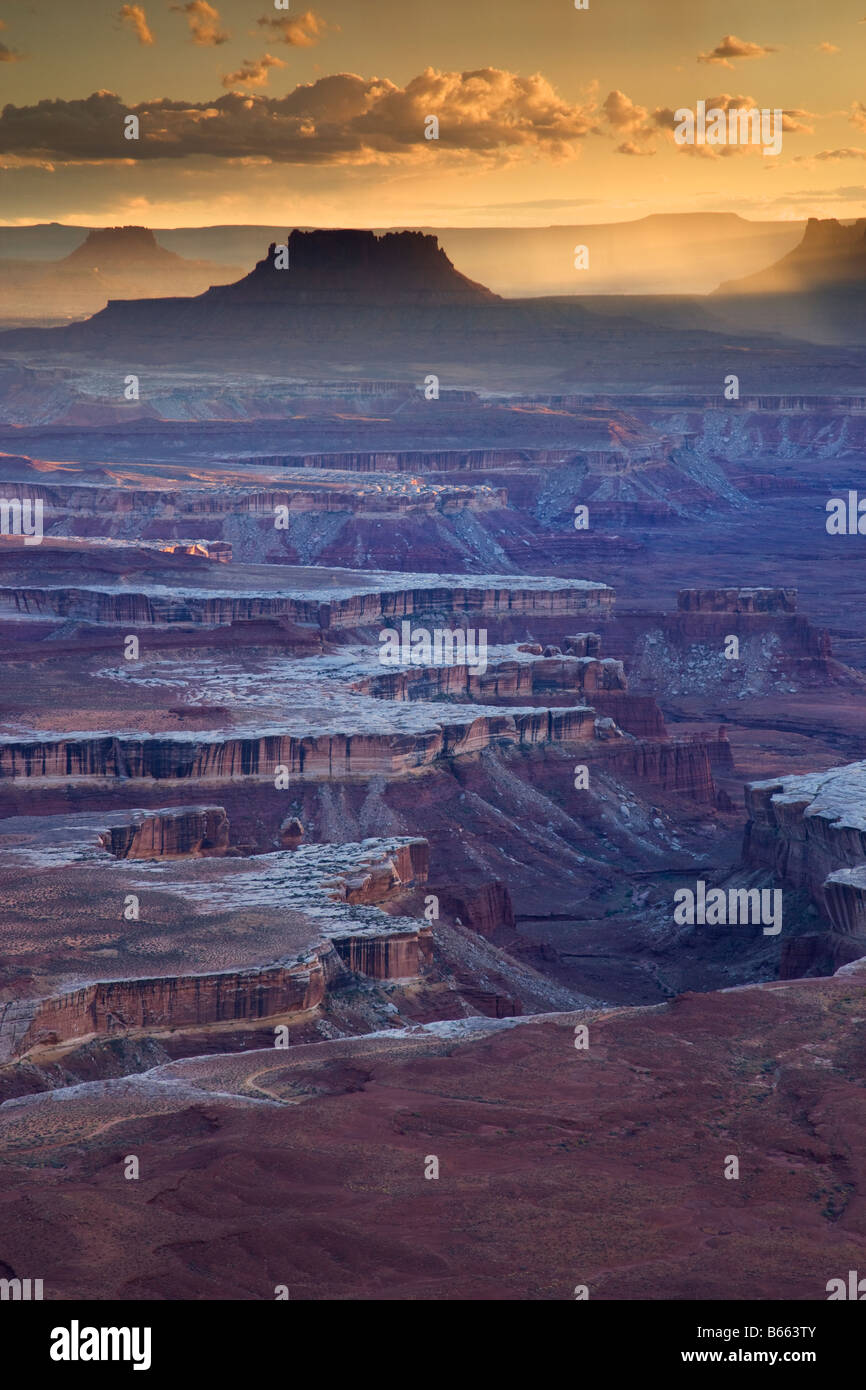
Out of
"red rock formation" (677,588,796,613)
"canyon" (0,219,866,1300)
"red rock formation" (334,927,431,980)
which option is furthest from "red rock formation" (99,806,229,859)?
"red rock formation" (677,588,796,613)

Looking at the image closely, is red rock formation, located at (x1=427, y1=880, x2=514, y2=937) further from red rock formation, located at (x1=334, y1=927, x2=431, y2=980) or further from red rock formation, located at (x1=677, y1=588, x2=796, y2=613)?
red rock formation, located at (x1=677, y1=588, x2=796, y2=613)

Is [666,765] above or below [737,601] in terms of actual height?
below

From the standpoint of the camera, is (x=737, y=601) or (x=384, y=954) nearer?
(x=384, y=954)

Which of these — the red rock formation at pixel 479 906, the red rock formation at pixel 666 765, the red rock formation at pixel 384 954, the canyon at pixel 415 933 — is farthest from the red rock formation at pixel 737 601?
the red rock formation at pixel 384 954

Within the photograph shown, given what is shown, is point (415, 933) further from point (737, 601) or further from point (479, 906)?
point (737, 601)

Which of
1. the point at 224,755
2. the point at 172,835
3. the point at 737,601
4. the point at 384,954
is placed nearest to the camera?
the point at 384,954

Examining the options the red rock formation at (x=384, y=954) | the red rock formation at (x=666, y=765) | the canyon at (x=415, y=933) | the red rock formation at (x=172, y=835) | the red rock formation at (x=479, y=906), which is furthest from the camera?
the red rock formation at (x=666, y=765)

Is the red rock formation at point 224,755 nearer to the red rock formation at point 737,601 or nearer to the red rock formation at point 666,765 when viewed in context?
the red rock formation at point 666,765

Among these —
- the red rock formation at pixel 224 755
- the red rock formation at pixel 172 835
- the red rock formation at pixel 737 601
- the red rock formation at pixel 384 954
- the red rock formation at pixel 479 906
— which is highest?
Answer: the red rock formation at pixel 737 601


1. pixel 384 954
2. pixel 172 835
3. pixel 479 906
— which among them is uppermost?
pixel 172 835

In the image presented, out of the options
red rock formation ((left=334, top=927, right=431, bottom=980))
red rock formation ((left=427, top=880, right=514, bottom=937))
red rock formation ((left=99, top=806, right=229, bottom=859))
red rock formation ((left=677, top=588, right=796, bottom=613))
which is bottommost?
red rock formation ((left=427, top=880, right=514, bottom=937))

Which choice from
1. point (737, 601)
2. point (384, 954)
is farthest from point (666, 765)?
point (737, 601)

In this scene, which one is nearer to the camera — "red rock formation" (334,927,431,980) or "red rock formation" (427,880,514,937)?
"red rock formation" (334,927,431,980)
